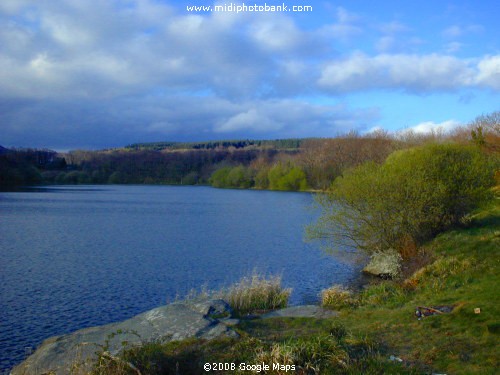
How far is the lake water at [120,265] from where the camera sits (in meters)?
16.1

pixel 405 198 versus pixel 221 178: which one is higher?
pixel 405 198

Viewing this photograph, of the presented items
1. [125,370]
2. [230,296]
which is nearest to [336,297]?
[230,296]

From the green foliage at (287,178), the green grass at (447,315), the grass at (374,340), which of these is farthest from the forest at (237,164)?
the grass at (374,340)

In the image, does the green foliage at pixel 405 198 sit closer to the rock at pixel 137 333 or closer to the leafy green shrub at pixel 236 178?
the rock at pixel 137 333

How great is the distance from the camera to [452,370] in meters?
7.65

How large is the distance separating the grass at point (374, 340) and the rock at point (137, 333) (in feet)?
2.09

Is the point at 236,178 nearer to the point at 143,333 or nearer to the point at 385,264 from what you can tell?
the point at 385,264

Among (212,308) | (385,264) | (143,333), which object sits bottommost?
(385,264)

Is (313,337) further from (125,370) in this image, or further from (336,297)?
(336,297)

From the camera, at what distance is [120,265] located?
79.6 feet

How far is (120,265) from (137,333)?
573 inches

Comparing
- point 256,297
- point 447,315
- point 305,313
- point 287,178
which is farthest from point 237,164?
point 447,315

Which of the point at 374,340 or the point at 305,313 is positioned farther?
the point at 305,313

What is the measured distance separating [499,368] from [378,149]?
261 ft
